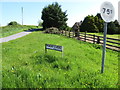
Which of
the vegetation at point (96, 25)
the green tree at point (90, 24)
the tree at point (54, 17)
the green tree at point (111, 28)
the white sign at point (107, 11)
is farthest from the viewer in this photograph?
the tree at point (54, 17)

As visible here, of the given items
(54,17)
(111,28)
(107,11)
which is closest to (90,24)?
(111,28)

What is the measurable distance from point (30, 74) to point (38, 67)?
1.22m

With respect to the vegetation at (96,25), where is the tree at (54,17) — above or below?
above

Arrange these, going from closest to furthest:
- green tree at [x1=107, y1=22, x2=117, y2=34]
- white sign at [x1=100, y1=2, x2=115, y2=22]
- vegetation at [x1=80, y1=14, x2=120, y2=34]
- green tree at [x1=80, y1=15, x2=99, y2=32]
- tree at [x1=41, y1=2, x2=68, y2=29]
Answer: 1. white sign at [x1=100, y1=2, x2=115, y2=22]
2. green tree at [x1=107, y1=22, x2=117, y2=34]
3. vegetation at [x1=80, y1=14, x2=120, y2=34]
4. green tree at [x1=80, y1=15, x2=99, y2=32]
5. tree at [x1=41, y1=2, x2=68, y2=29]

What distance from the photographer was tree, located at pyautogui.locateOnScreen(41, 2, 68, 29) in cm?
5419

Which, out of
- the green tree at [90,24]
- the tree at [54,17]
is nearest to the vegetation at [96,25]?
the green tree at [90,24]

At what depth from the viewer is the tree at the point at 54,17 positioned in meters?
54.2

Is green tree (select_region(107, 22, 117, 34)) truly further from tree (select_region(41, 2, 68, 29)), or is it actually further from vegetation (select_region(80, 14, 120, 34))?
tree (select_region(41, 2, 68, 29))

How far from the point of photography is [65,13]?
58625 millimetres

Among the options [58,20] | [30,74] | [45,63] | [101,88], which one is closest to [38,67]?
[45,63]

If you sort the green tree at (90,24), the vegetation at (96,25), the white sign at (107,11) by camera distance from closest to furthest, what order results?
1. the white sign at (107,11)
2. the vegetation at (96,25)
3. the green tree at (90,24)

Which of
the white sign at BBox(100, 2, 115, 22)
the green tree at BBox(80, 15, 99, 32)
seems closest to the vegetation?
the green tree at BBox(80, 15, 99, 32)

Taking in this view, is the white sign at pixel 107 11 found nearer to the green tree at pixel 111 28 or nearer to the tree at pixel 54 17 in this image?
the green tree at pixel 111 28

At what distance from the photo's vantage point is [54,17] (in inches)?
2154
